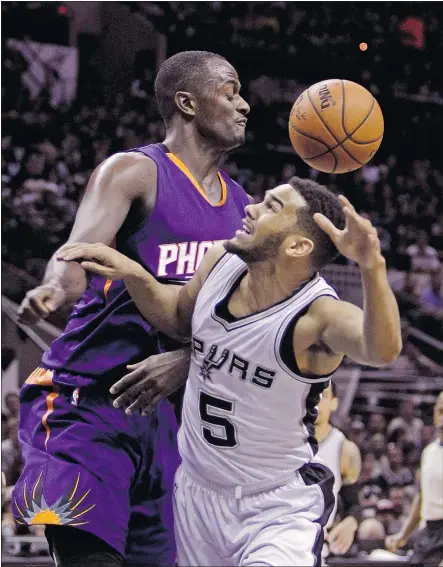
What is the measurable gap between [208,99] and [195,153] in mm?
205

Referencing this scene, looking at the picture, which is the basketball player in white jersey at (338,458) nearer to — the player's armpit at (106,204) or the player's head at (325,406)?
the player's head at (325,406)

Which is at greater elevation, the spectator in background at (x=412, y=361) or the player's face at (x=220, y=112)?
the player's face at (x=220, y=112)

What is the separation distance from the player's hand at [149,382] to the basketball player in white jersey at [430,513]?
3926 mm

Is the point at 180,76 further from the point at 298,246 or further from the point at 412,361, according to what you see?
the point at 412,361

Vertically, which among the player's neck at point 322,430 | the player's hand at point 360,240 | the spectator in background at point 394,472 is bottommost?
the spectator in background at point 394,472

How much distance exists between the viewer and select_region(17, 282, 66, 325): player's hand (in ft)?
9.40

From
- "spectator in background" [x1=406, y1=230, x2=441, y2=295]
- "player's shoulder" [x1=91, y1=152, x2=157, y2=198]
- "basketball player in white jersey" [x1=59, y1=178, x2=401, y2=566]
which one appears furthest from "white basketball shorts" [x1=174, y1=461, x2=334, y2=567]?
"spectator in background" [x1=406, y1=230, x2=441, y2=295]

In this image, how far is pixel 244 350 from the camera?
2.80 metres

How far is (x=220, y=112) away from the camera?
3451 millimetres

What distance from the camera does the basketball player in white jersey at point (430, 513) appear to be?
659 centimetres

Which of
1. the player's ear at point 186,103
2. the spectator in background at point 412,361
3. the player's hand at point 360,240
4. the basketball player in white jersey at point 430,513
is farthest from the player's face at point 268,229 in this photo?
the spectator in background at point 412,361

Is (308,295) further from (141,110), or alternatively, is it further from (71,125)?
(141,110)

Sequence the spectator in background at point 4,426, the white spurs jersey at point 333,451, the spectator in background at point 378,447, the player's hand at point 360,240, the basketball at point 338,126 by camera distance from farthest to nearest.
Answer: the spectator in background at point 378,447 → the spectator in background at point 4,426 → the white spurs jersey at point 333,451 → the basketball at point 338,126 → the player's hand at point 360,240

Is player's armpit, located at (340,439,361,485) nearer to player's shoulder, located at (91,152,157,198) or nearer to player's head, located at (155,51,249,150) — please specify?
player's head, located at (155,51,249,150)
